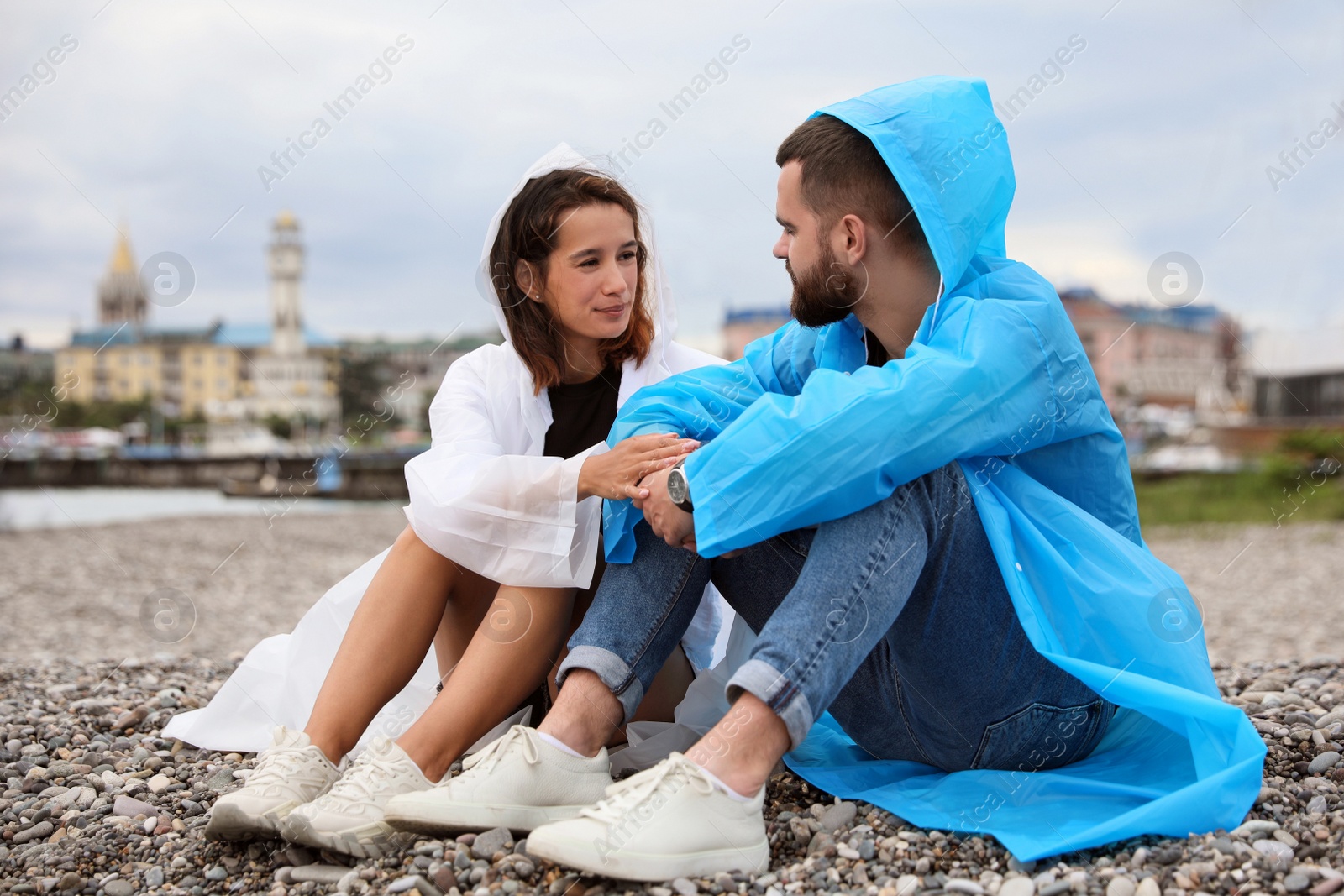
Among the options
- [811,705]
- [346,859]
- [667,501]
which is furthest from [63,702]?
[811,705]

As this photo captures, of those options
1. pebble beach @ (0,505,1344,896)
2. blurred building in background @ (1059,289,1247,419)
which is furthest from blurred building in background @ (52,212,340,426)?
pebble beach @ (0,505,1344,896)

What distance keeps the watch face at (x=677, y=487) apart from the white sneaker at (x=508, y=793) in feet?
1.87

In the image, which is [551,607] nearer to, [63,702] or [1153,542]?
[63,702]

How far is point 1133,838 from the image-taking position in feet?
7.11

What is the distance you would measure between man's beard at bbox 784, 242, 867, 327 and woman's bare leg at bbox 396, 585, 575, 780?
0.90 m

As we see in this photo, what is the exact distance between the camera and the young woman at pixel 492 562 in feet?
7.83

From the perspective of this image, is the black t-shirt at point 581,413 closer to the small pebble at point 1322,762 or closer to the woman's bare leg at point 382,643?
the woman's bare leg at point 382,643

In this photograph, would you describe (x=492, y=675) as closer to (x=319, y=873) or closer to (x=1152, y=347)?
(x=319, y=873)

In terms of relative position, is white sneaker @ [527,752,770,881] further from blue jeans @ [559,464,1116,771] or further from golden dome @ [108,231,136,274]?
golden dome @ [108,231,136,274]

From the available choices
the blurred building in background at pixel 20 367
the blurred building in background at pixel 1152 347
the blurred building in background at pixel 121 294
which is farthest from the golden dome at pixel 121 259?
the blurred building in background at pixel 1152 347

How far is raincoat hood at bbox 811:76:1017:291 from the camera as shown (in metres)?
2.40

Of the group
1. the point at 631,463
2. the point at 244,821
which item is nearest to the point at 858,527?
the point at 631,463

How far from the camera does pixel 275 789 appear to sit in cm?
231

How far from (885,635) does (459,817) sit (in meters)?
0.94
